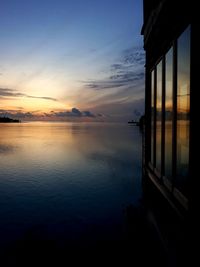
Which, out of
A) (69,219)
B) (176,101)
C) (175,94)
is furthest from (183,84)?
(69,219)

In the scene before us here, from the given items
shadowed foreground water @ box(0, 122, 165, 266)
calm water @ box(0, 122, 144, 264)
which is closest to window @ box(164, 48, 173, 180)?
shadowed foreground water @ box(0, 122, 165, 266)

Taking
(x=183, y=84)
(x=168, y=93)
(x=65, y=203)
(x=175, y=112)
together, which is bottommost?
(x=65, y=203)

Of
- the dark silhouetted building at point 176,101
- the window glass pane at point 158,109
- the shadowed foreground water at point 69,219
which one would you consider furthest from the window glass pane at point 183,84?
the shadowed foreground water at point 69,219

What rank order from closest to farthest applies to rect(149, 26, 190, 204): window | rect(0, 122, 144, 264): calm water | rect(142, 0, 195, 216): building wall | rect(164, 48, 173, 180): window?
rect(142, 0, 195, 216): building wall, rect(149, 26, 190, 204): window, rect(164, 48, 173, 180): window, rect(0, 122, 144, 264): calm water

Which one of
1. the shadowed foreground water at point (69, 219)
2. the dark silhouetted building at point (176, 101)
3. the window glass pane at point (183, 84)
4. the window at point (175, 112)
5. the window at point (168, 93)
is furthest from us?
the shadowed foreground water at point (69, 219)

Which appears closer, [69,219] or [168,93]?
[168,93]

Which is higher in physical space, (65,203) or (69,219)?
(69,219)

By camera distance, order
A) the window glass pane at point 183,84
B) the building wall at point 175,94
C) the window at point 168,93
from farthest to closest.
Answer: the window at point 168,93 → the window glass pane at point 183,84 → the building wall at point 175,94

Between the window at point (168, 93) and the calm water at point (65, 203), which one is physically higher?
the window at point (168, 93)

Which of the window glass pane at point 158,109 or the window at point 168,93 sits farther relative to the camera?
the window glass pane at point 158,109

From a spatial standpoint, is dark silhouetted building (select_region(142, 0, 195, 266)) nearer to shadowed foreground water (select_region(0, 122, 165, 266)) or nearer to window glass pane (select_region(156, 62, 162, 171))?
window glass pane (select_region(156, 62, 162, 171))

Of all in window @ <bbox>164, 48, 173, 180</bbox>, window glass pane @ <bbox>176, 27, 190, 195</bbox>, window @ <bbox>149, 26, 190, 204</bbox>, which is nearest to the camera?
window glass pane @ <bbox>176, 27, 190, 195</bbox>

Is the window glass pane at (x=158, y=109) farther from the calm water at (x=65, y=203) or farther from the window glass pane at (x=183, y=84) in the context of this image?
the calm water at (x=65, y=203)

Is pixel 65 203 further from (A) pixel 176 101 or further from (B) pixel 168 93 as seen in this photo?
(A) pixel 176 101
